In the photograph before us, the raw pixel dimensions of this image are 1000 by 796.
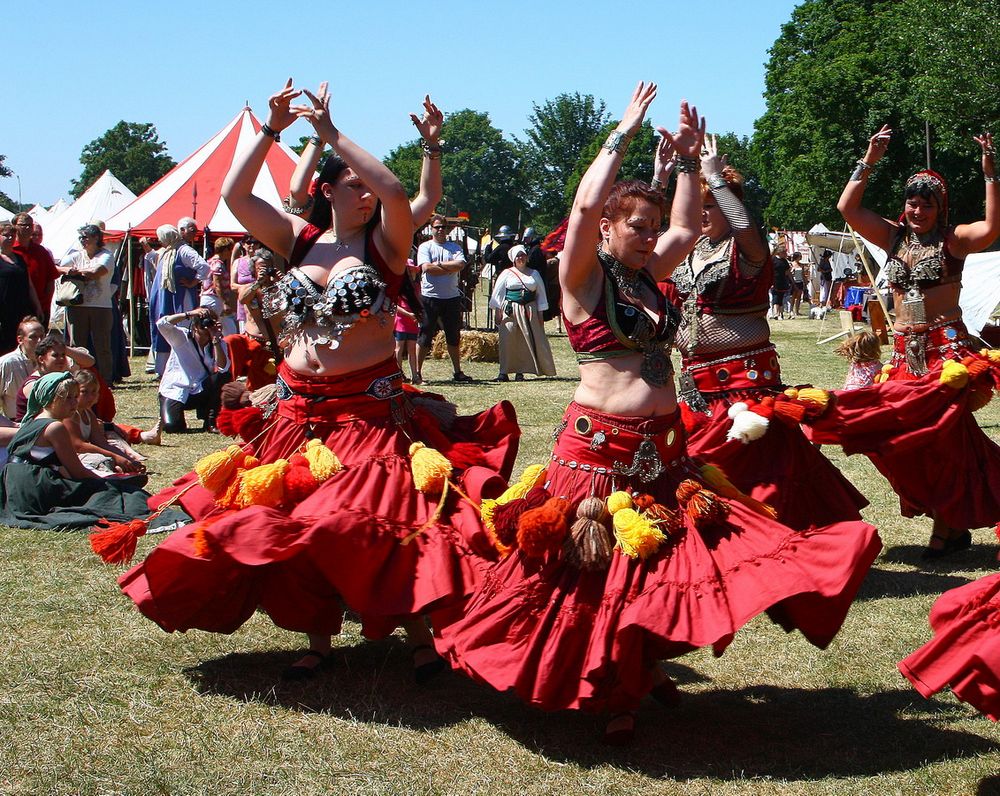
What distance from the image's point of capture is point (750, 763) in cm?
408

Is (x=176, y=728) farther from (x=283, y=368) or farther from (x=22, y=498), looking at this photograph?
(x=22, y=498)

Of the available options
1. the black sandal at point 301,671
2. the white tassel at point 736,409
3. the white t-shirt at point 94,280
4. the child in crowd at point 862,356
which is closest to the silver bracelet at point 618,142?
the white tassel at point 736,409

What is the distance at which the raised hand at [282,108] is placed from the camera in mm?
4898

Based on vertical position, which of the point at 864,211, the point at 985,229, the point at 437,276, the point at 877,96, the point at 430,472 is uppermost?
the point at 877,96

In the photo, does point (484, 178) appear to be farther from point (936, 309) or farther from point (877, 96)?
point (936, 309)

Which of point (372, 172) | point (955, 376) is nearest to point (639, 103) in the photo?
point (372, 172)

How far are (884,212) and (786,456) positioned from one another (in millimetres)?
34517

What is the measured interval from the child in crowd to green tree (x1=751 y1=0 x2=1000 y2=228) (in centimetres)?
2441

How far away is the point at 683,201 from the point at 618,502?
4.44ft

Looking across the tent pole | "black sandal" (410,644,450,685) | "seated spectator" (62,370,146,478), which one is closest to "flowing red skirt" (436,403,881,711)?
"black sandal" (410,644,450,685)

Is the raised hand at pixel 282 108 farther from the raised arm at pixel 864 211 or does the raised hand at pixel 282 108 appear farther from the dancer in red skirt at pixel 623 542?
the raised arm at pixel 864 211

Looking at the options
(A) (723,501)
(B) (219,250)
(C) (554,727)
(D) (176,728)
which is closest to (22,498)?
(D) (176,728)

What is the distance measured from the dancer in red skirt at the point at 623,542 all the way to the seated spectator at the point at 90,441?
4.53 meters

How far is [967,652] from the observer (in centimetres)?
355
